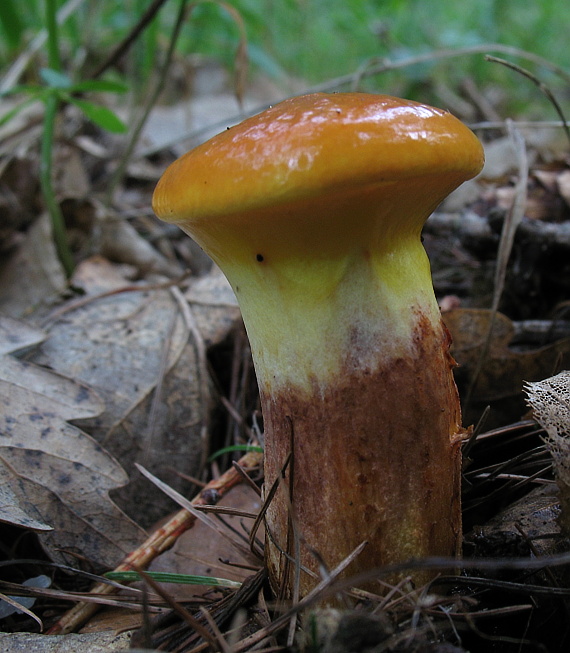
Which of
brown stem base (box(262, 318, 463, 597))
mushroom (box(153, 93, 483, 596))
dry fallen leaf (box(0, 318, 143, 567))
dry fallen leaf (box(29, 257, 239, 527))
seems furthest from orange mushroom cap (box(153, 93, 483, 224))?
dry fallen leaf (box(29, 257, 239, 527))

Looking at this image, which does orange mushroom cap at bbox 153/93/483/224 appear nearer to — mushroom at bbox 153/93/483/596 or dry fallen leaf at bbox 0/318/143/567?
mushroom at bbox 153/93/483/596

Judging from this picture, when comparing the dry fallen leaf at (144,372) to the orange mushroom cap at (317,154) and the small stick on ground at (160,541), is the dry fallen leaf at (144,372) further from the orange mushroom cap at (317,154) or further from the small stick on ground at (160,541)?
the orange mushroom cap at (317,154)

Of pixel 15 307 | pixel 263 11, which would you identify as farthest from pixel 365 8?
pixel 15 307

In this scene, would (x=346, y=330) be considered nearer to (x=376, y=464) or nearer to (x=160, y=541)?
(x=376, y=464)

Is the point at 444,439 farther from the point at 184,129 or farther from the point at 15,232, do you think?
the point at 184,129

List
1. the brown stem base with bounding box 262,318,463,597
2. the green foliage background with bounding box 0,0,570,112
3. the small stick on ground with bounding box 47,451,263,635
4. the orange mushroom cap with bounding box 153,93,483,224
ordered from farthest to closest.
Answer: the green foliage background with bounding box 0,0,570,112
the small stick on ground with bounding box 47,451,263,635
the brown stem base with bounding box 262,318,463,597
the orange mushroom cap with bounding box 153,93,483,224

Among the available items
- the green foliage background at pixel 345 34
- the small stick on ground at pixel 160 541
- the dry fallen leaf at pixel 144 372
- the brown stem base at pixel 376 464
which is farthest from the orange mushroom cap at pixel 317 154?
the green foliage background at pixel 345 34
